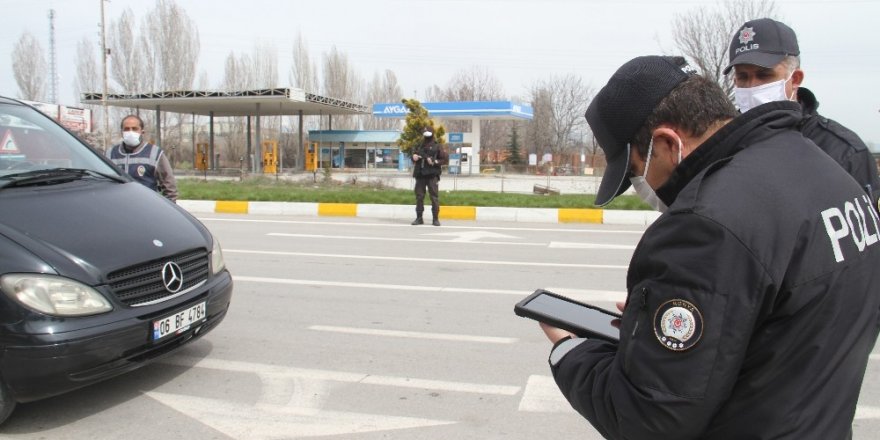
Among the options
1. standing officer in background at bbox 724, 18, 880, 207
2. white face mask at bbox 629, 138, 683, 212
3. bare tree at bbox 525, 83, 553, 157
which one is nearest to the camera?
white face mask at bbox 629, 138, 683, 212

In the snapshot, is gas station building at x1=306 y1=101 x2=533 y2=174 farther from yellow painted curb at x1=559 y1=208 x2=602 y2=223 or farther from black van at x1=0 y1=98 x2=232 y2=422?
black van at x1=0 y1=98 x2=232 y2=422

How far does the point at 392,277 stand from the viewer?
7020 mm

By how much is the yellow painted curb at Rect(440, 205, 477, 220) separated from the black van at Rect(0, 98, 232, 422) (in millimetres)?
9681

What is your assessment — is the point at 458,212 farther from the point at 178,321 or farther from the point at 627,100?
the point at 627,100

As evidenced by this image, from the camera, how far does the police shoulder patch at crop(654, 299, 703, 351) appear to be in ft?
3.55

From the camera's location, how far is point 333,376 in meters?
3.97

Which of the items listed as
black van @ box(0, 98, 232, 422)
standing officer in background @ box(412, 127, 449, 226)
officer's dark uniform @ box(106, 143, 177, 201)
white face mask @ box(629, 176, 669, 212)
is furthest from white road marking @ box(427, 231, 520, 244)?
white face mask @ box(629, 176, 669, 212)

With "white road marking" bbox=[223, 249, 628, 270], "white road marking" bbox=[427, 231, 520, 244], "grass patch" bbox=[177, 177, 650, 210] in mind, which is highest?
"grass patch" bbox=[177, 177, 650, 210]

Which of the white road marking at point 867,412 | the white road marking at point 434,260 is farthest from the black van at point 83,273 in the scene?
the white road marking at point 434,260

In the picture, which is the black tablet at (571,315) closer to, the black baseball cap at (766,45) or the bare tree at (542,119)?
the black baseball cap at (766,45)

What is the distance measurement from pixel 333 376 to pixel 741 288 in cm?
329

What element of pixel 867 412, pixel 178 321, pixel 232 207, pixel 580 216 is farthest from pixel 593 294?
pixel 232 207

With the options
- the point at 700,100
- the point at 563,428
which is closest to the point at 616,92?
the point at 700,100

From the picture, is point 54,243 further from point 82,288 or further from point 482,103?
point 482,103
